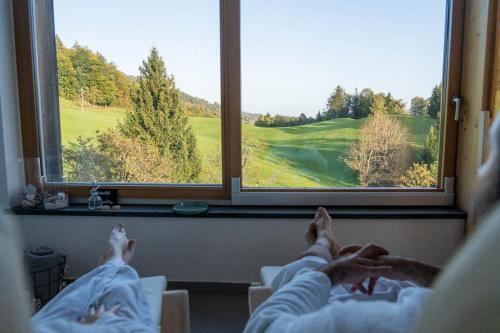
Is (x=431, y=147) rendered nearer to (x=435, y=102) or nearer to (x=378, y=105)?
(x=435, y=102)

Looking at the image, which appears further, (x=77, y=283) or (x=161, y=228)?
(x=161, y=228)

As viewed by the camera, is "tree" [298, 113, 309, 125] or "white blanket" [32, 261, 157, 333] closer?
"white blanket" [32, 261, 157, 333]

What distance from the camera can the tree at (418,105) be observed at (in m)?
2.19

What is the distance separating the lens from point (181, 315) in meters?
1.52

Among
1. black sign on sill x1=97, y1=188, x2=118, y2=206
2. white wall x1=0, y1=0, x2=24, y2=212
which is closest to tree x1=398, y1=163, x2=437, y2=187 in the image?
black sign on sill x1=97, y1=188, x2=118, y2=206

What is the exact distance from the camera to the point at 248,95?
223 centimetres

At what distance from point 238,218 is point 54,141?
4.26 feet

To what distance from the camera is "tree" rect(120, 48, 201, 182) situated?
7.36 feet

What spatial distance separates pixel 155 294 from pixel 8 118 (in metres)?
1.51

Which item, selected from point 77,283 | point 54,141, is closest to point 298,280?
point 77,283

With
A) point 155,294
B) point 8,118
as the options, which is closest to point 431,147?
point 155,294

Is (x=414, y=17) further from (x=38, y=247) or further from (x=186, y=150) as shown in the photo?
(x=38, y=247)

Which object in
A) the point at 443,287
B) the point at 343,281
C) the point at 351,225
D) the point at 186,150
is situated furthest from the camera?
the point at 186,150

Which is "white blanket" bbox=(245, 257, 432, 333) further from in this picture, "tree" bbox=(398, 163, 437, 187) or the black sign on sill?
the black sign on sill
